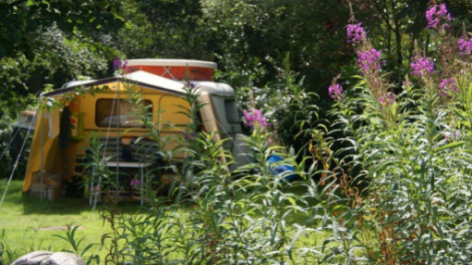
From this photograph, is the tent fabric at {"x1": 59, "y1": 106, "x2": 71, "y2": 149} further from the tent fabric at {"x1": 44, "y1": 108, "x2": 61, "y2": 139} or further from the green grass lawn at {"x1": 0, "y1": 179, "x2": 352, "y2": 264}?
the green grass lawn at {"x1": 0, "y1": 179, "x2": 352, "y2": 264}

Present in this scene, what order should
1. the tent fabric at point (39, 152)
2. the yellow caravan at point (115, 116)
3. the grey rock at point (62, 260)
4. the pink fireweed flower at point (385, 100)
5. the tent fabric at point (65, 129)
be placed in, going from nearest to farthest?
the pink fireweed flower at point (385, 100), the grey rock at point (62, 260), the tent fabric at point (65, 129), the yellow caravan at point (115, 116), the tent fabric at point (39, 152)

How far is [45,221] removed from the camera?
985cm

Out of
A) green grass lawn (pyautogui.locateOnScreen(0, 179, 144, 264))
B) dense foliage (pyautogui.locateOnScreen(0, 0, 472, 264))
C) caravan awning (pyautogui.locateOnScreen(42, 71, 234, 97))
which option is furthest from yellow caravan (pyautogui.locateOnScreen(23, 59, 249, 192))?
dense foliage (pyautogui.locateOnScreen(0, 0, 472, 264))

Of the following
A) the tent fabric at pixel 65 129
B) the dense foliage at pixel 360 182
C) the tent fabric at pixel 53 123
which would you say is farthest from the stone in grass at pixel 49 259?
the tent fabric at pixel 65 129

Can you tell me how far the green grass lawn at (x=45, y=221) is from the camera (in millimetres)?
7819

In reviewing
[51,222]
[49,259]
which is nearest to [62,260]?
[49,259]

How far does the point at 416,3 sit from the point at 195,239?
16.4 feet

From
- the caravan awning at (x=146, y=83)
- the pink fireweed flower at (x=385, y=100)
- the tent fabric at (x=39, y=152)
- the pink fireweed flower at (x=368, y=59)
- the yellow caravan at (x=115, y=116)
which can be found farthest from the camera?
the tent fabric at (x=39, y=152)

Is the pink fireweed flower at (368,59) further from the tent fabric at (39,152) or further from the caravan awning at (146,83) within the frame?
the tent fabric at (39,152)

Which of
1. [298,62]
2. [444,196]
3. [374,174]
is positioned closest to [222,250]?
[374,174]

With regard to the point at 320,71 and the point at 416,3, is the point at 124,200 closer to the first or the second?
the point at 320,71

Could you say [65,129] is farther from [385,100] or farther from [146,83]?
[385,100]

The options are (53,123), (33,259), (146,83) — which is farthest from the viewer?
(53,123)

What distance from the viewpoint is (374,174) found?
4344mm
